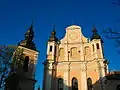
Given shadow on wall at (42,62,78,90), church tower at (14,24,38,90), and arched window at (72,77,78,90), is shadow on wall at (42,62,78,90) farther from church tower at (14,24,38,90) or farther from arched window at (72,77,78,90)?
church tower at (14,24,38,90)

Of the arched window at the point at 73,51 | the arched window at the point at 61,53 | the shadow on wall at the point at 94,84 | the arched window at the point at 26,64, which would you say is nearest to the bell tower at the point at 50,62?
the shadow on wall at the point at 94,84

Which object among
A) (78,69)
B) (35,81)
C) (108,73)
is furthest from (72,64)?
(35,81)

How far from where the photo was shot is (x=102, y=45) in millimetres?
31219

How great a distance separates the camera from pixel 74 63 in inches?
1188

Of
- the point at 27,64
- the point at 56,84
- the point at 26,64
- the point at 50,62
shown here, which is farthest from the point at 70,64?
the point at 26,64

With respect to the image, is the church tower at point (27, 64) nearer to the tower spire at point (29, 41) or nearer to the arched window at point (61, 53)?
the tower spire at point (29, 41)

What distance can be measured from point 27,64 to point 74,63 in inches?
296

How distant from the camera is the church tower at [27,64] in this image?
2405 cm

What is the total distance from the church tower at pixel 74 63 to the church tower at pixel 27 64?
3.38 metres

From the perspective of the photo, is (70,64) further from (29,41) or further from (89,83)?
(29,41)

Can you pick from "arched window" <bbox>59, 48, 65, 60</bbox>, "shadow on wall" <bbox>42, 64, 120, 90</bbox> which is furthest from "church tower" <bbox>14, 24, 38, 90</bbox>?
"arched window" <bbox>59, 48, 65, 60</bbox>

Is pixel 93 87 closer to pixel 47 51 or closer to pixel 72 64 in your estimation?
pixel 72 64

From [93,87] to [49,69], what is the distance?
6840 mm

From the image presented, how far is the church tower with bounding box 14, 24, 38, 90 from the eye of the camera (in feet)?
78.9
